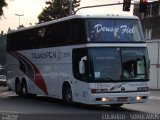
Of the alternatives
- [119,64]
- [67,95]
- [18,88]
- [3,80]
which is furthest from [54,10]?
[119,64]

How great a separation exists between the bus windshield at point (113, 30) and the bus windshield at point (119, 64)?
461 mm

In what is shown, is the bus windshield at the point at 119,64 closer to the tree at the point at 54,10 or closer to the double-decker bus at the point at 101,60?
the double-decker bus at the point at 101,60

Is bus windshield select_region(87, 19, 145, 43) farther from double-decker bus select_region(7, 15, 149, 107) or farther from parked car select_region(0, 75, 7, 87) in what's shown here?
parked car select_region(0, 75, 7, 87)

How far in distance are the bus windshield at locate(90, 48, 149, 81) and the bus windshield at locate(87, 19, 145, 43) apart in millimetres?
461

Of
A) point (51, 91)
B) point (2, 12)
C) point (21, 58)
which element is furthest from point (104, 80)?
point (2, 12)

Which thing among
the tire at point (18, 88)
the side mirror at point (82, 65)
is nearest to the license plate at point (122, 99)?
the side mirror at point (82, 65)

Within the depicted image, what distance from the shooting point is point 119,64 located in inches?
833

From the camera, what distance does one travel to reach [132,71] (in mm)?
21391

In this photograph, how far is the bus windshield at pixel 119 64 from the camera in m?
21.0

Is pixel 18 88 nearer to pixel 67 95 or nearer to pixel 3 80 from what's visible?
pixel 67 95

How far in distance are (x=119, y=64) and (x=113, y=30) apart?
1.43m

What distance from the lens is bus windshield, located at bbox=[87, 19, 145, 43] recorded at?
2142 cm

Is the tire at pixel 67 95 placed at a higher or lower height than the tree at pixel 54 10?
lower

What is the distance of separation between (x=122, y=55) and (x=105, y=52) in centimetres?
69
